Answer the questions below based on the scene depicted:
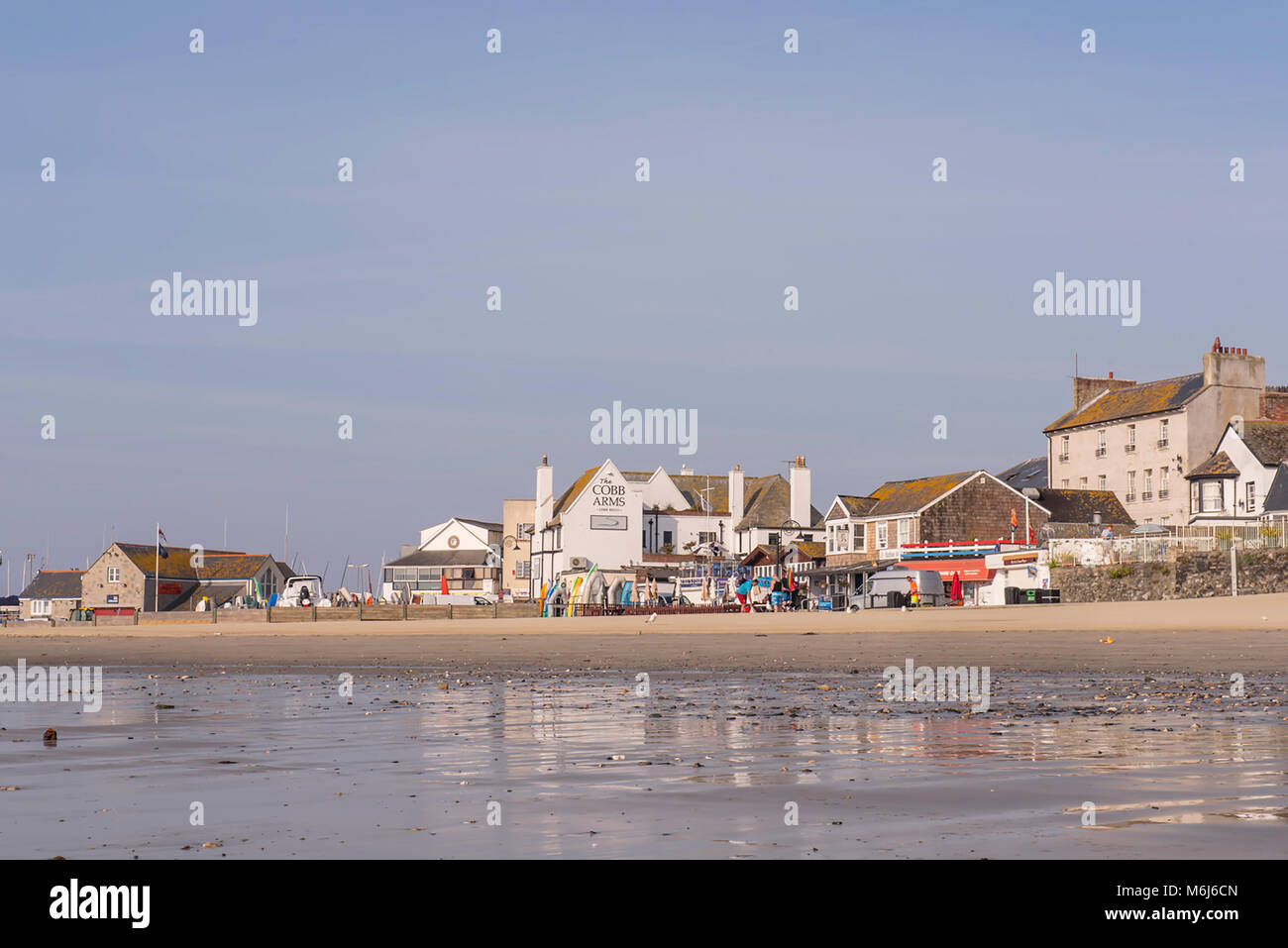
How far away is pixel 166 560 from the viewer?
131 metres

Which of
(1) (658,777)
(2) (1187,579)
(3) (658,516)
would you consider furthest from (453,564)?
(1) (658,777)

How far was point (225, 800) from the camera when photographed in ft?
31.3

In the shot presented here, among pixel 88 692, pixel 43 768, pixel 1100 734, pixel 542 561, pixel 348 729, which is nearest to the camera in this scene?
pixel 43 768

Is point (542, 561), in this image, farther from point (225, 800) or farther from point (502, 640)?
point (225, 800)

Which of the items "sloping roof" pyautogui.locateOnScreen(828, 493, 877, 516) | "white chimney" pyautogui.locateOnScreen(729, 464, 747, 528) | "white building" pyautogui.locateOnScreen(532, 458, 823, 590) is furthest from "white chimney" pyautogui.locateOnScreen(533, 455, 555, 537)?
"sloping roof" pyautogui.locateOnScreen(828, 493, 877, 516)

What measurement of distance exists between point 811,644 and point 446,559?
102 meters

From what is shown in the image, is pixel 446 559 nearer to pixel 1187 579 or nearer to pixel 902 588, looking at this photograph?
pixel 902 588

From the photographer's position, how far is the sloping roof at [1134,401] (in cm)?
8482

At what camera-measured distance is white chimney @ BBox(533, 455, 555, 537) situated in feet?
375

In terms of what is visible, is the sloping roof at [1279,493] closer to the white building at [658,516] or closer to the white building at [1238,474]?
the white building at [1238,474]

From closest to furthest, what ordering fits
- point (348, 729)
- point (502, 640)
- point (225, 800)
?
point (225, 800)
point (348, 729)
point (502, 640)

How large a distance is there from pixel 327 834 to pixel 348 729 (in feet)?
24.6

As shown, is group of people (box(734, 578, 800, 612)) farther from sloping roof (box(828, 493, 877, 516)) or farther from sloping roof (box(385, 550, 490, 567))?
sloping roof (box(385, 550, 490, 567))
